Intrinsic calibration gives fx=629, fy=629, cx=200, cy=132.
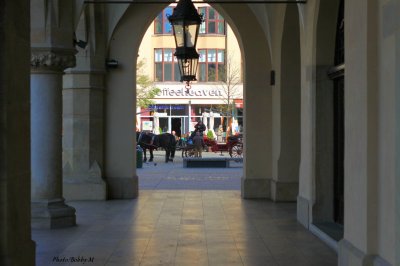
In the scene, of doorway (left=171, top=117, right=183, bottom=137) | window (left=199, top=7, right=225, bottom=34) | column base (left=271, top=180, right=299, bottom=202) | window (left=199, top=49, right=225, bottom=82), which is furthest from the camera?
doorway (left=171, top=117, right=183, bottom=137)

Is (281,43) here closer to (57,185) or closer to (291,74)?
(291,74)

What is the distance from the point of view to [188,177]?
67.4 feet

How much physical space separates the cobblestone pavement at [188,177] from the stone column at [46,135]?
274 inches

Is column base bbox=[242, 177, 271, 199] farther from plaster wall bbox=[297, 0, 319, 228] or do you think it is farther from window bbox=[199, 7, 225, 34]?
window bbox=[199, 7, 225, 34]

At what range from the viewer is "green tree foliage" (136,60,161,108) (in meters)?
43.8

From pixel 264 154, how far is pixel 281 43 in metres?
2.80

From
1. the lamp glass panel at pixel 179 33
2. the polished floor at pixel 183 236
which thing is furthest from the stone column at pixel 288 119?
the lamp glass panel at pixel 179 33

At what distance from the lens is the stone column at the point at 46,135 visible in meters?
9.87

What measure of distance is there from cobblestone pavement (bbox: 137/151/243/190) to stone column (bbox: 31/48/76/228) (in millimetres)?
6970

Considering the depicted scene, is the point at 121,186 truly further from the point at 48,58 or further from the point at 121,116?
the point at 48,58
